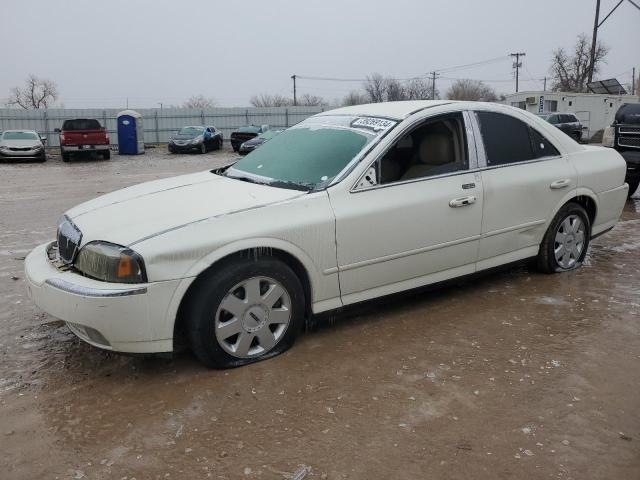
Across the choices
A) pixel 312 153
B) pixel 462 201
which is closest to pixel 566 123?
pixel 462 201

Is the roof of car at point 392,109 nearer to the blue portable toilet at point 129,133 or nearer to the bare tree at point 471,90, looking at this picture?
the blue portable toilet at point 129,133

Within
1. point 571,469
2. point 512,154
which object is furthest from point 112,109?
point 571,469

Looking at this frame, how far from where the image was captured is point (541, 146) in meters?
4.88

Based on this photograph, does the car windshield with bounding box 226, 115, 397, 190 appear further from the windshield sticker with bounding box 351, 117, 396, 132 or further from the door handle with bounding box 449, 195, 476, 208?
the door handle with bounding box 449, 195, 476, 208

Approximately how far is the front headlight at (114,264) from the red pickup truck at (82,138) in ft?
68.5

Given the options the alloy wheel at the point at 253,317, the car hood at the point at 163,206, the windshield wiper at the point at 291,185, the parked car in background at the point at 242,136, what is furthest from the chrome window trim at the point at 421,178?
the parked car in background at the point at 242,136

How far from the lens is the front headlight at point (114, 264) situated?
3121mm

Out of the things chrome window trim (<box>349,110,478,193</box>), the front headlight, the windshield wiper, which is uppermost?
chrome window trim (<box>349,110,478,193</box>)

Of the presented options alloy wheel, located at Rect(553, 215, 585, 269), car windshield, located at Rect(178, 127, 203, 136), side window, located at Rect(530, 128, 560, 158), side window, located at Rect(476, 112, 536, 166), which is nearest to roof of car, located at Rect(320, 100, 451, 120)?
side window, located at Rect(476, 112, 536, 166)

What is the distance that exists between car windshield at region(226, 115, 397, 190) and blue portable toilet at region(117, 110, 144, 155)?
23.1 m

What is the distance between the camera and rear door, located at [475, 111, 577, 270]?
4.45 meters

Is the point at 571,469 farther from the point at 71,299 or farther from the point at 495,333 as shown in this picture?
the point at 71,299

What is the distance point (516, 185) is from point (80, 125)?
21.5 m

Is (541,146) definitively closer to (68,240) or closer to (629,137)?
(68,240)
